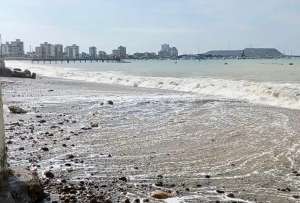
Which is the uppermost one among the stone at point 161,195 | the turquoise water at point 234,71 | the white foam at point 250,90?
the stone at point 161,195

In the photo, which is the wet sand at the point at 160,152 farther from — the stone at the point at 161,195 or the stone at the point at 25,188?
the stone at the point at 25,188

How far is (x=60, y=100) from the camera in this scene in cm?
2578

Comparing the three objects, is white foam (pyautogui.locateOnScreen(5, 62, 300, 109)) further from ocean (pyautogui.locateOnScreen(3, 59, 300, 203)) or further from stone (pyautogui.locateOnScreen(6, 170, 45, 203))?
stone (pyautogui.locateOnScreen(6, 170, 45, 203))

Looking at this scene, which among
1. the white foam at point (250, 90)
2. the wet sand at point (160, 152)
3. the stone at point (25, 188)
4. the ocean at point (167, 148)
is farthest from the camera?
the white foam at point (250, 90)

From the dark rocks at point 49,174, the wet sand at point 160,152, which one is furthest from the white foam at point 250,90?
the dark rocks at point 49,174

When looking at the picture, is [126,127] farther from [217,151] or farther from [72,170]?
[72,170]

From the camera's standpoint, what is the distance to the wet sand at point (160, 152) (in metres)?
8.99

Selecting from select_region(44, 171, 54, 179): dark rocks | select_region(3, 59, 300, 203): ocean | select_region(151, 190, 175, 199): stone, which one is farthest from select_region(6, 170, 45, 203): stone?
select_region(151, 190, 175, 199): stone

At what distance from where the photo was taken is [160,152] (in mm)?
12406

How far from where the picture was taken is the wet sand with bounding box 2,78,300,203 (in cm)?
899

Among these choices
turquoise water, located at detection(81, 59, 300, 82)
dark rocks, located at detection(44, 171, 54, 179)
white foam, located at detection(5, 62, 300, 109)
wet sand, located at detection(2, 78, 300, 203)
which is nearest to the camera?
wet sand, located at detection(2, 78, 300, 203)

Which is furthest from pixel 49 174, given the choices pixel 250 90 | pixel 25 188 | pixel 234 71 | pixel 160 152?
pixel 234 71

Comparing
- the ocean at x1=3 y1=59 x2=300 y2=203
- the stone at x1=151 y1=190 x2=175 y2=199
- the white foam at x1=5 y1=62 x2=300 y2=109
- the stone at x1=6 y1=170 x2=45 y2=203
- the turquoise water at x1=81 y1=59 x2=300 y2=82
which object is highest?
the stone at x1=6 y1=170 x2=45 y2=203

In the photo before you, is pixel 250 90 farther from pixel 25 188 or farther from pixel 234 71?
pixel 234 71
